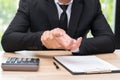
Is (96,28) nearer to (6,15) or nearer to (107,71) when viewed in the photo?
(107,71)

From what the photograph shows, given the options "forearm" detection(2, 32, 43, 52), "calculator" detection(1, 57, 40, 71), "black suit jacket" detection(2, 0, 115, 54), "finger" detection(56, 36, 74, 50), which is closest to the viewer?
"calculator" detection(1, 57, 40, 71)

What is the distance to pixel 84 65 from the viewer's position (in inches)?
45.1

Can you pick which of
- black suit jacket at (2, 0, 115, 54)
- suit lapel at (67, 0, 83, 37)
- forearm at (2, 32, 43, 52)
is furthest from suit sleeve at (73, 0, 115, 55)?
forearm at (2, 32, 43, 52)

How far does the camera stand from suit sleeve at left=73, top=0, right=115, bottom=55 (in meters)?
1.46

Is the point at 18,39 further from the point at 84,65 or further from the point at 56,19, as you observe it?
the point at 84,65

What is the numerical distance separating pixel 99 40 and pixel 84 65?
405 millimetres

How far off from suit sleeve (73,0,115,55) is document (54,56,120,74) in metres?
0.15

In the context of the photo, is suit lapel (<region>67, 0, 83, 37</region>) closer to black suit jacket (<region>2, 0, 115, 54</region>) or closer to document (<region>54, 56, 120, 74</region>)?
black suit jacket (<region>2, 0, 115, 54</region>)

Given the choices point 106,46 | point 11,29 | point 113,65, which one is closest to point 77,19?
point 106,46

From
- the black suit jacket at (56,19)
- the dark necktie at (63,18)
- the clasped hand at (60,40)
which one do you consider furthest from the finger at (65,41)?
the dark necktie at (63,18)

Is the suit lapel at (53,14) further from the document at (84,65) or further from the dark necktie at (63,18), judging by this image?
the document at (84,65)

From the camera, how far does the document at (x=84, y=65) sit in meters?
1.07

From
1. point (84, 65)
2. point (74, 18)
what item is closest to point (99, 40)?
point (74, 18)

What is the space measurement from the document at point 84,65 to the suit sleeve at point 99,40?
152 mm
